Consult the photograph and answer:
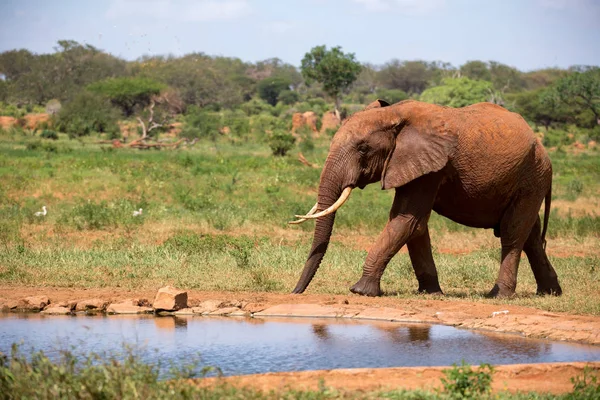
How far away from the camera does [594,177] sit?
27.2 meters

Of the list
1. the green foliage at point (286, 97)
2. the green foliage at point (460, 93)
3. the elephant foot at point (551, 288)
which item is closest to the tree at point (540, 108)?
the green foliage at point (460, 93)

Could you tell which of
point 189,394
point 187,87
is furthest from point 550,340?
point 187,87

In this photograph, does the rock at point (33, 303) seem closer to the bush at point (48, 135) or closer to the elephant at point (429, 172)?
the elephant at point (429, 172)

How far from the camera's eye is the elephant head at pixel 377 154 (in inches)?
410

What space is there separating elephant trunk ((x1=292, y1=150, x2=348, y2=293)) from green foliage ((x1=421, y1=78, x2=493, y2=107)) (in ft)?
127

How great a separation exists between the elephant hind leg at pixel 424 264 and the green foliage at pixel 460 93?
125ft

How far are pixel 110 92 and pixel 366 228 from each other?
32151 millimetres

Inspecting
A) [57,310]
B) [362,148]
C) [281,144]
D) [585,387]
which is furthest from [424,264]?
[281,144]

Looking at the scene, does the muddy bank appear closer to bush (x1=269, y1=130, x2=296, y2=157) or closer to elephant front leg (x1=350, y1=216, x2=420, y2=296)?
elephant front leg (x1=350, y1=216, x2=420, y2=296)

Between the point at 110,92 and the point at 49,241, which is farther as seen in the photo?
the point at 110,92

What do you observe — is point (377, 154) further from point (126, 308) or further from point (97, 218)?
point (97, 218)

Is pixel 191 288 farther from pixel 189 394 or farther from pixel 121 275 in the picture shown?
pixel 189 394

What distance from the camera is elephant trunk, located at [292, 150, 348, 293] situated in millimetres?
10423

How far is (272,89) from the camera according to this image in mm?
70938
